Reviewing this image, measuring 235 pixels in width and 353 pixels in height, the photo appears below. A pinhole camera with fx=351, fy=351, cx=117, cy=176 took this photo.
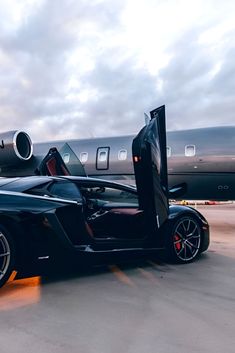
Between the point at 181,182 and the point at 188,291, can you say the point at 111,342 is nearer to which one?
the point at 188,291

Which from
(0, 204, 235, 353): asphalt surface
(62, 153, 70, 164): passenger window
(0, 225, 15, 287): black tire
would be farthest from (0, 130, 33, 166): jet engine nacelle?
(0, 225, 15, 287): black tire

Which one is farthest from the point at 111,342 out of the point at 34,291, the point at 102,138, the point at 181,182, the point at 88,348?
the point at 102,138

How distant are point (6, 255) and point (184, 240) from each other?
250 centimetres

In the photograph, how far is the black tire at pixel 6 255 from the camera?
3.49 m

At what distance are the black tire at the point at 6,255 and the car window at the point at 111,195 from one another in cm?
180

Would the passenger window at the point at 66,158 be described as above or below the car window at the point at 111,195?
above

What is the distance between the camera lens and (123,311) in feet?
10.2

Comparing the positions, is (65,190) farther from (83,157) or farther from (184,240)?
(83,157)

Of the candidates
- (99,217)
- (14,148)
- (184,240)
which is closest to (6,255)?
(99,217)

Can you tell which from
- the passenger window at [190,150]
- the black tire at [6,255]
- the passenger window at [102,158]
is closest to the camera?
the black tire at [6,255]

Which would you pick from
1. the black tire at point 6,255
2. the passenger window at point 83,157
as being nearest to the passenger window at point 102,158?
the passenger window at point 83,157

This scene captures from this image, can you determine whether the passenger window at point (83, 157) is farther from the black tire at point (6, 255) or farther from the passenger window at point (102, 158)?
the black tire at point (6, 255)

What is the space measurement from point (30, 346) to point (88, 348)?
400 mm

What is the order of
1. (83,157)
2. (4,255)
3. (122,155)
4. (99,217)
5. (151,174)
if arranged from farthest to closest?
1. (83,157)
2. (122,155)
3. (99,217)
4. (151,174)
5. (4,255)
